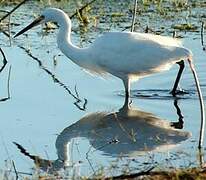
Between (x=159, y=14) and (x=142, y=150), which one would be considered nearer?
(x=142, y=150)

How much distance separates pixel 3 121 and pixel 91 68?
1.50 m

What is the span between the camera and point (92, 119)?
762 cm

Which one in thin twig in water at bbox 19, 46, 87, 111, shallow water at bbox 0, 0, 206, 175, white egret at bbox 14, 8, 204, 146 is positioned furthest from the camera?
thin twig in water at bbox 19, 46, 87, 111

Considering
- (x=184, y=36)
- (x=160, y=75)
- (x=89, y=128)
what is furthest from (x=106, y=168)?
(x=184, y=36)

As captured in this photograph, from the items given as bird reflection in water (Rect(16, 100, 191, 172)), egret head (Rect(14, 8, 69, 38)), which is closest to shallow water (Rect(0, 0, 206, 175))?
bird reflection in water (Rect(16, 100, 191, 172))

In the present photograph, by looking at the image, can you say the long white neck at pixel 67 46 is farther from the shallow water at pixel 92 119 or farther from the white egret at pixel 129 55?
the shallow water at pixel 92 119

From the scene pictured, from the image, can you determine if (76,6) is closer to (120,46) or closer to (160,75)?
(160,75)

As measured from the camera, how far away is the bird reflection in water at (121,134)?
20.7 feet

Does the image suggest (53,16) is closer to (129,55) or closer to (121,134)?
(129,55)

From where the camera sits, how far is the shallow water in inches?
244

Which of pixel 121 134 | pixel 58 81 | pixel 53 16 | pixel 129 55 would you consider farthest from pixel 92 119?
pixel 53 16

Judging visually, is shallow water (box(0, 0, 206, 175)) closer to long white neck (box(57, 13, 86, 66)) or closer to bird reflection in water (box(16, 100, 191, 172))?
bird reflection in water (box(16, 100, 191, 172))

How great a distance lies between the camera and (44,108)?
7.86m

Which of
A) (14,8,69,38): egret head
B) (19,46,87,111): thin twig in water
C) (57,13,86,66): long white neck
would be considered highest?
(14,8,69,38): egret head
